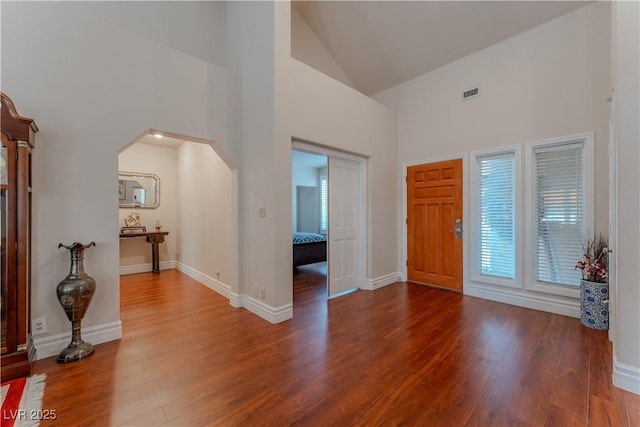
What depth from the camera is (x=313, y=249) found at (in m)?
5.45

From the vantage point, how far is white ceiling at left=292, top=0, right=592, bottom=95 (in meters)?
3.32

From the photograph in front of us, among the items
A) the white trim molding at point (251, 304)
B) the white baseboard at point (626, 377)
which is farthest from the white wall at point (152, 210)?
the white baseboard at point (626, 377)

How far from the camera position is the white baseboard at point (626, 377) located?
1.76m

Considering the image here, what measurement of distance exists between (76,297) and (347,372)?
232cm

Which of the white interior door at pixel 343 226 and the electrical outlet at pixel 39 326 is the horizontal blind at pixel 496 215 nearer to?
the white interior door at pixel 343 226

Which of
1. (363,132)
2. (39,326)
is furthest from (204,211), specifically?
(363,132)

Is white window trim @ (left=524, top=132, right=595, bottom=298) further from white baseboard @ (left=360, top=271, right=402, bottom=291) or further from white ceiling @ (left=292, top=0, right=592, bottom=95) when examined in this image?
white baseboard @ (left=360, top=271, right=402, bottom=291)

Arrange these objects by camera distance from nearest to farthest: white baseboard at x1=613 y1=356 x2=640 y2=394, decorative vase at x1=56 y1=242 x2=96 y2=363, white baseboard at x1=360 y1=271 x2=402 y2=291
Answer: white baseboard at x1=613 y1=356 x2=640 y2=394, decorative vase at x1=56 y1=242 x2=96 y2=363, white baseboard at x1=360 y1=271 x2=402 y2=291

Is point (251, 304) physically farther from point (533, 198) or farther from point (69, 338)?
point (533, 198)

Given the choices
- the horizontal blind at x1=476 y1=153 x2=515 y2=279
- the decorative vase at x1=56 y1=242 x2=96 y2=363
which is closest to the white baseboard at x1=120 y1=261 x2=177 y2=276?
the decorative vase at x1=56 y1=242 x2=96 y2=363

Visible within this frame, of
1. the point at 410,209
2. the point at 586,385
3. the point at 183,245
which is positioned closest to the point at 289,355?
the point at 586,385

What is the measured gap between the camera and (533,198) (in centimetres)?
336

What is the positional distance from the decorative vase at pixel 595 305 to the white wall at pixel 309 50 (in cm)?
470

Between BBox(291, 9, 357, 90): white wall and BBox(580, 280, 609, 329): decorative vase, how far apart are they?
4698 millimetres
